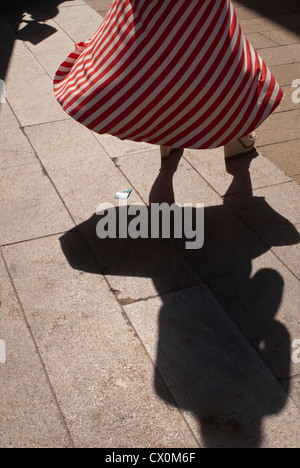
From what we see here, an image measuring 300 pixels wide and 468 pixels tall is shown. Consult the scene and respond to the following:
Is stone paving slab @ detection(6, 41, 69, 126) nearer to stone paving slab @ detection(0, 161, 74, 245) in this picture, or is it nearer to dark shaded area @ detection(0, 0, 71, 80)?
dark shaded area @ detection(0, 0, 71, 80)

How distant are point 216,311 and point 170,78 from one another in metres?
1.39

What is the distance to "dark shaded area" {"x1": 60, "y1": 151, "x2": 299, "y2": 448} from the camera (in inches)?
126

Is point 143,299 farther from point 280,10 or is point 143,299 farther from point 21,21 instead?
point 280,10

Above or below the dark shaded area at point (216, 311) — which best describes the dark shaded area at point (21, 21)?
below

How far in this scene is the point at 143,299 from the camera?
12.6 ft

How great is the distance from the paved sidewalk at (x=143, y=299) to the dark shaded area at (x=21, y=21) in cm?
182

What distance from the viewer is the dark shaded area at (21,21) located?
7419mm

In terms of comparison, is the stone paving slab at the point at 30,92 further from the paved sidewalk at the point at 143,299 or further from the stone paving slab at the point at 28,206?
the stone paving slab at the point at 28,206

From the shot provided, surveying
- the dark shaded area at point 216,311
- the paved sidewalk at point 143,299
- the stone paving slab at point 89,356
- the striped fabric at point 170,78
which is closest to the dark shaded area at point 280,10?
the paved sidewalk at point 143,299

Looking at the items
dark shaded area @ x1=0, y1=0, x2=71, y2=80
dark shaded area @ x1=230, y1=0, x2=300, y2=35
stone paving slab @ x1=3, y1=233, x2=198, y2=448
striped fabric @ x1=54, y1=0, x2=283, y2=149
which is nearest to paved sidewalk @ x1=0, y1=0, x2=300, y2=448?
stone paving slab @ x1=3, y1=233, x2=198, y2=448

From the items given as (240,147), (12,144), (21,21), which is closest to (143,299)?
(240,147)

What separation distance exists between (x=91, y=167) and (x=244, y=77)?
158 cm

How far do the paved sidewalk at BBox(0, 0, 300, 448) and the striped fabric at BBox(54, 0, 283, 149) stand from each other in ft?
2.42

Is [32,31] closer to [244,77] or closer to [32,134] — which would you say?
[32,134]
